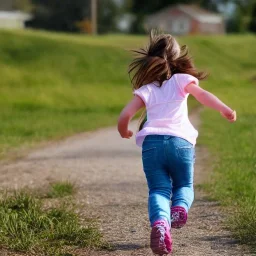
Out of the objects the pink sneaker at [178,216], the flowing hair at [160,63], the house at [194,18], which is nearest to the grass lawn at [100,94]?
the pink sneaker at [178,216]

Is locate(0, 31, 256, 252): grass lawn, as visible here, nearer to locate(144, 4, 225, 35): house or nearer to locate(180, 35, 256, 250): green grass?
locate(180, 35, 256, 250): green grass

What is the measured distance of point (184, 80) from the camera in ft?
16.5

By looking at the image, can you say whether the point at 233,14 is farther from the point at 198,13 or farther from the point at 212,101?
the point at 212,101

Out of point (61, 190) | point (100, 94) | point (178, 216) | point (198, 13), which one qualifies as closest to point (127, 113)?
point (178, 216)

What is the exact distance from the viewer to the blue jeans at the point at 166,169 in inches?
193

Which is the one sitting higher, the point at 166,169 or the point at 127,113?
the point at 127,113

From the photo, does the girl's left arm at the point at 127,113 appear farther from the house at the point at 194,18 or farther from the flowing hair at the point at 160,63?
the house at the point at 194,18

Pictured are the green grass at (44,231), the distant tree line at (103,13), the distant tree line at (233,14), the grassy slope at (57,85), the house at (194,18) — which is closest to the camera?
the green grass at (44,231)

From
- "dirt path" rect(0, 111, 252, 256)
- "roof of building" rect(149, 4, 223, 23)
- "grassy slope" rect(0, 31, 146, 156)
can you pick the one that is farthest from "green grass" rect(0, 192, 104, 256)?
"roof of building" rect(149, 4, 223, 23)

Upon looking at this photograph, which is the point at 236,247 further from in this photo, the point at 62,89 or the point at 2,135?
the point at 62,89

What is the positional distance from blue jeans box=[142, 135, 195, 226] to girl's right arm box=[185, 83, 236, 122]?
29 centimetres

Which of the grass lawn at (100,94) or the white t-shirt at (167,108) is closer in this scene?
the white t-shirt at (167,108)

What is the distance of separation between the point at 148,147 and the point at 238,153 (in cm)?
550

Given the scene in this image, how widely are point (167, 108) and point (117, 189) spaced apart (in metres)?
2.75
